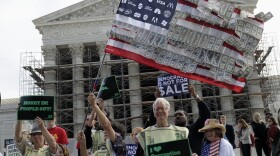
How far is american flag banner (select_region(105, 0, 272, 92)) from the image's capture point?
8156mm

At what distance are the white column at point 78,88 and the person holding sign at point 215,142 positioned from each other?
2988 cm

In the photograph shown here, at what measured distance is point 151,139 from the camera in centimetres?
504

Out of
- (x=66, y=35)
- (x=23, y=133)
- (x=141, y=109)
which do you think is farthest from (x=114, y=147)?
(x=66, y=35)

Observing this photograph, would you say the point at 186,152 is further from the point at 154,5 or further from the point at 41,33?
the point at 41,33

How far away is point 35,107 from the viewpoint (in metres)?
5.96

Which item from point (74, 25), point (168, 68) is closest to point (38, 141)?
point (168, 68)

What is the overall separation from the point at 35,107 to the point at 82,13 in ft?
112

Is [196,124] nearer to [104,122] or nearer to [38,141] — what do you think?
[104,122]

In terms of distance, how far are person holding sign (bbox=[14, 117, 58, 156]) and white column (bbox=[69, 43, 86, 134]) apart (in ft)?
95.3

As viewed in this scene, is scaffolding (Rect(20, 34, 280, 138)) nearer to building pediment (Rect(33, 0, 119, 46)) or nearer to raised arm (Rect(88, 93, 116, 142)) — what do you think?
building pediment (Rect(33, 0, 119, 46))

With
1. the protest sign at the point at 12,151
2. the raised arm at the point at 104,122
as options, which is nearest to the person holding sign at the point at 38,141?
the raised arm at the point at 104,122

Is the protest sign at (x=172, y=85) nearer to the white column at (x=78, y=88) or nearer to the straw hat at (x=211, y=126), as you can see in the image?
the straw hat at (x=211, y=126)

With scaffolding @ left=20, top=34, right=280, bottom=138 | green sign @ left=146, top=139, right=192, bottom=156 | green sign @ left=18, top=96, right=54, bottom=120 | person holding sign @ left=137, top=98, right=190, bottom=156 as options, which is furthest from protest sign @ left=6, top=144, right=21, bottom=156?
scaffolding @ left=20, top=34, right=280, bottom=138

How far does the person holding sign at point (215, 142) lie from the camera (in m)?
5.38
